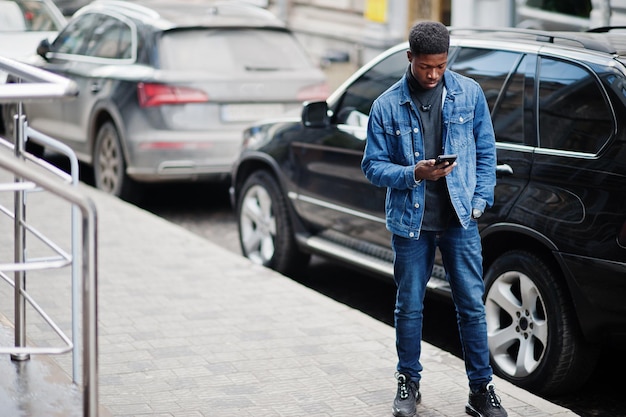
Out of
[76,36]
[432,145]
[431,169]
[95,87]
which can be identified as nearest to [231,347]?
[432,145]

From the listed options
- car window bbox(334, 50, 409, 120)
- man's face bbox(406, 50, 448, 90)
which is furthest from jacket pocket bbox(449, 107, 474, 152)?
car window bbox(334, 50, 409, 120)

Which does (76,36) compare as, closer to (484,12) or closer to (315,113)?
(315,113)

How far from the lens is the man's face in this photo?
176 inches

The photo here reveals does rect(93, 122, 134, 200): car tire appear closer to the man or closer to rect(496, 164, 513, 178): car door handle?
rect(496, 164, 513, 178): car door handle

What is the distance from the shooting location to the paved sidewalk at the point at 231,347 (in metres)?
4.93

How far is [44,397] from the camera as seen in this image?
13.9ft

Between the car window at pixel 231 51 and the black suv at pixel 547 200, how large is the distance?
2960mm

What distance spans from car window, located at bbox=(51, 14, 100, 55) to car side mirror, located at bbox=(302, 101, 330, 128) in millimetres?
4542

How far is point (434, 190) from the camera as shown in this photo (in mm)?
4707

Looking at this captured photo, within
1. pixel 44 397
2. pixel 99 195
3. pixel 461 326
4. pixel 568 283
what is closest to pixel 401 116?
pixel 461 326

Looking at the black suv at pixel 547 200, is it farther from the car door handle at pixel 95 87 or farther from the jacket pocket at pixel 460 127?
the car door handle at pixel 95 87

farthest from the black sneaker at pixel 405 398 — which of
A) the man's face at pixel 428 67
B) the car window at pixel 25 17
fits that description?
the car window at pixel 25 17

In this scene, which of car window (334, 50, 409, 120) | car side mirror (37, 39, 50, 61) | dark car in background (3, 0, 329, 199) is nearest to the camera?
car window (334, 50, 409, 120)

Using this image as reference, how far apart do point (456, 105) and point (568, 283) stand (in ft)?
3.93
